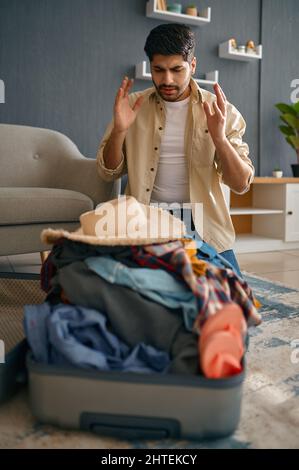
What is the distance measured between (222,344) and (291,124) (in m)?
3.06

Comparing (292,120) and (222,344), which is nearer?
(222,344)

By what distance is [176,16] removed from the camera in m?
3.15

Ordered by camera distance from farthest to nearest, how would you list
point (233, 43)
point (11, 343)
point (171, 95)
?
point (233, 43) < point (171, 95) < point (11, 343)

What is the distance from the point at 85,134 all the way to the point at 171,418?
260 centimetres

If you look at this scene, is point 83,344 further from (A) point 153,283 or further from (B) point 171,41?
(B) point 171,41

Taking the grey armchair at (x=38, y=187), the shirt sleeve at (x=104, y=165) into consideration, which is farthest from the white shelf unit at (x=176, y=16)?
the shirt sleeve at (x=104, y=165)

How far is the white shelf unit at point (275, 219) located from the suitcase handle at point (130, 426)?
246cm

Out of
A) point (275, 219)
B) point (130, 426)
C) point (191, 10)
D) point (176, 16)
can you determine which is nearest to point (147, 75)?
point (176, 16)

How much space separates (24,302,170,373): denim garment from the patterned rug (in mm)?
138

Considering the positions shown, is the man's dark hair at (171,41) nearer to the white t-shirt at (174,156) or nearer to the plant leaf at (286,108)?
the white t-shirt at (174,156)

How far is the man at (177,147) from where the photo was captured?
1423mm

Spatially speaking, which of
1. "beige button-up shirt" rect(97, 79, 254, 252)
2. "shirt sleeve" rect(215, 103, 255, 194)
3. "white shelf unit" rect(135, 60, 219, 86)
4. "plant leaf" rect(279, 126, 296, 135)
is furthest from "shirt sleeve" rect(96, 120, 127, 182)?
"plant leaf" rect(279, 126, 296, 135)

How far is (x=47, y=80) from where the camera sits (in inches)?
117
